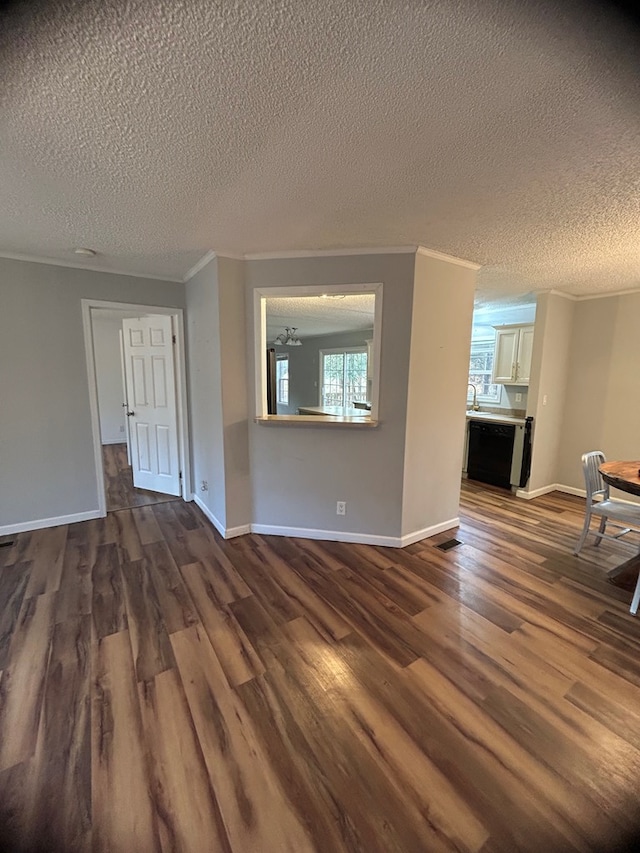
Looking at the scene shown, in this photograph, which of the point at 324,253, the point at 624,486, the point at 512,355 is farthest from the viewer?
the point at 512,355

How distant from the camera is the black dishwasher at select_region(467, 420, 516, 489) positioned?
441cm

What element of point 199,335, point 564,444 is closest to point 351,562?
point 199,335

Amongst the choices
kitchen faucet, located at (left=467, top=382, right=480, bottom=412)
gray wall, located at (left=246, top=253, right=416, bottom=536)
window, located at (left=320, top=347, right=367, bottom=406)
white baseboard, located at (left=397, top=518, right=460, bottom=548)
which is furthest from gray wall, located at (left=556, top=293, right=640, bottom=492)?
window, located at (left=320, top=347, right=367, bottom=406)

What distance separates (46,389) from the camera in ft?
10.3

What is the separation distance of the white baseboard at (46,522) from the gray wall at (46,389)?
3 cm

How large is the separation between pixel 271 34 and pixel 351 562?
2757mm

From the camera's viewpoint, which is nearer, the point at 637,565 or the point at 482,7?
the point at 482,7

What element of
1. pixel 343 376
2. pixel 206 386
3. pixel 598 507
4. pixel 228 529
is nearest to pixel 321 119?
pixel 206 386

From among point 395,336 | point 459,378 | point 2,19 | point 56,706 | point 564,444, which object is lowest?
point 56,706

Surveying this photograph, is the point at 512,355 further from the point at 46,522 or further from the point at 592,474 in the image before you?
the point at 46,522

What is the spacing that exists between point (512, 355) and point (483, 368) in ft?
3.29

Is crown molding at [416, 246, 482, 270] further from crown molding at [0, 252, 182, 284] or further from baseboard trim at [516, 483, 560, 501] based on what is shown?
baseboard trim at [516, 483, 560, 501]

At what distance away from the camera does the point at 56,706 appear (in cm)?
151

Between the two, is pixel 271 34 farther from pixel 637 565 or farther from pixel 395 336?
pixel 637 565
